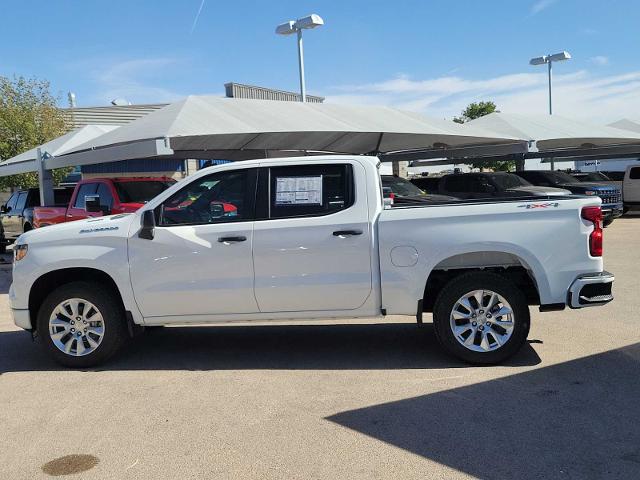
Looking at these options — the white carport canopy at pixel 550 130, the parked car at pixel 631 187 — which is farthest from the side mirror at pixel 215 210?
the parked car at pixel 631 187

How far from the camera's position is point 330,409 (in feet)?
14.6

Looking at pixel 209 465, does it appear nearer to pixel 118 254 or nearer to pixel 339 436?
pixel 339 436

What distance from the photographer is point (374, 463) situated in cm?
361

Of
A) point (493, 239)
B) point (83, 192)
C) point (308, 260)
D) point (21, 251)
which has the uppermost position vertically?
point (83, 192)

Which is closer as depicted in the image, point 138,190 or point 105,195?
point 105,195

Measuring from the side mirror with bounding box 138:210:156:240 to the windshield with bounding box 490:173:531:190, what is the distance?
13.8 m

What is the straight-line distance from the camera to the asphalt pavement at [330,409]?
363cm

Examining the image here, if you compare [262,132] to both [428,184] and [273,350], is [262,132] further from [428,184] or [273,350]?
[428,184]

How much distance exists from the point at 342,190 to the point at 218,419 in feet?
7.39

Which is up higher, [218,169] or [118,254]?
[218,169]

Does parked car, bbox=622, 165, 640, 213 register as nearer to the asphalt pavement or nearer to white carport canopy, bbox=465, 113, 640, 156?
white carport canopy, bbox=465, 113, 640, 156

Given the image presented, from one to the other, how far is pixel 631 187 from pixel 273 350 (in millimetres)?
18520

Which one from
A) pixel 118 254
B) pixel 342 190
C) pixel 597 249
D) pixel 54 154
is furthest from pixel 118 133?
pixel 597 249

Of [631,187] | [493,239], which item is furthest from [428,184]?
[493,239]
